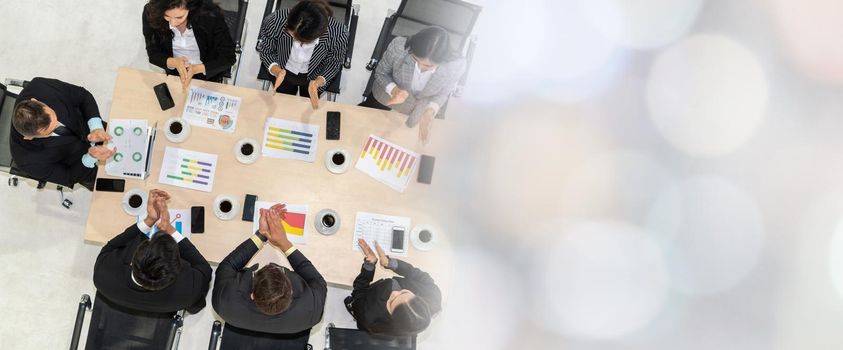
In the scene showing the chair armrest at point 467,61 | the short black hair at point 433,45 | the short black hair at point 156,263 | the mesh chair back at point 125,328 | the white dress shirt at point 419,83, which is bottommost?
the mesh chair back at point 125,328

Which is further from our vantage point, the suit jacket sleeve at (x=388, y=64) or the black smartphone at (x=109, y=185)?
the suit jacket sleeve at (x=388, y=64)

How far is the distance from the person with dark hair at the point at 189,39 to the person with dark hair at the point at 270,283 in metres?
0.89

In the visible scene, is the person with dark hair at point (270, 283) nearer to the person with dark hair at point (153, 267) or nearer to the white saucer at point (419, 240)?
the person with dark hair at point (153, 267)

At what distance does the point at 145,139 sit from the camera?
110 inches

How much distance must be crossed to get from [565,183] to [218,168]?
2349 mm

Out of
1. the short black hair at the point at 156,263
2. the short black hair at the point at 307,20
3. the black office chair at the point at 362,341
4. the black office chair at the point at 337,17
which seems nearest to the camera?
the short black hair at the point at 156,263

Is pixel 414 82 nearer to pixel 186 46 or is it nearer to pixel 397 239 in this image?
pixel 397 239

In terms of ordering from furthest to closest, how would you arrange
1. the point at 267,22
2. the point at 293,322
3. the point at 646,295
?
1. the point at 646,295
2. the point at 267,22
3. the point at 293,322

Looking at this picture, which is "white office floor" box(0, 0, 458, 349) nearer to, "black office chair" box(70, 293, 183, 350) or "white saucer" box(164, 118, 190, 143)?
"black office chair" box(70, 293, 183, 350)

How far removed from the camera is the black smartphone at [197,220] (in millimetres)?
2779

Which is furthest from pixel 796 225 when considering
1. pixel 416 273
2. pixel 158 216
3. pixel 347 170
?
pixel 158 216

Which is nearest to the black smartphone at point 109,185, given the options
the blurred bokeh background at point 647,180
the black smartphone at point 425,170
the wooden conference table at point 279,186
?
the wooden conference table at point 279,186

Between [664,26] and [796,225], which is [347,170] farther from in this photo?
[796,225]

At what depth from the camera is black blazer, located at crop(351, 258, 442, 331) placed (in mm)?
2742
